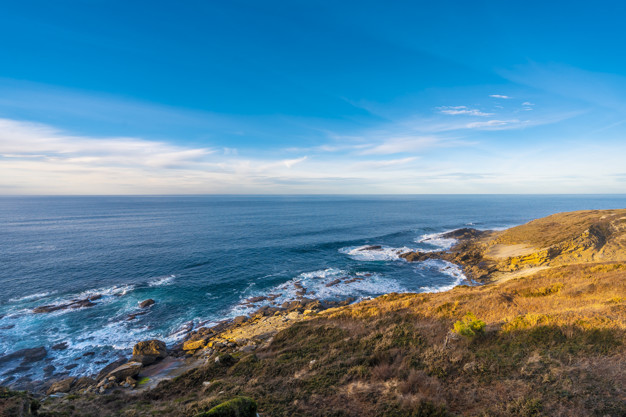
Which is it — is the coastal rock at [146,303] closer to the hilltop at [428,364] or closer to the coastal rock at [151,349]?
the coastal rock at [151,349]

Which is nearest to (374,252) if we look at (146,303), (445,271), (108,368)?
(445,271)

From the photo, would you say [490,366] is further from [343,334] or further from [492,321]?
[343,334]

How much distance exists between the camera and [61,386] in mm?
19391

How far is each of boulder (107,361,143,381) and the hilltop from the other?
8.12 ft

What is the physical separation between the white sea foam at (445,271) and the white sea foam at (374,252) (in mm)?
6437

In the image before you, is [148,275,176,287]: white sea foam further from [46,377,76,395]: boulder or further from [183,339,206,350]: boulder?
[46,377,76,395]: boulder

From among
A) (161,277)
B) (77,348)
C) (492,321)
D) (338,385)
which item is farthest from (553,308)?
(161,277)

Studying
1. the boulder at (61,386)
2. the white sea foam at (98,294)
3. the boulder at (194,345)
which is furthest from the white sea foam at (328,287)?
the white sea foam at (98,294)

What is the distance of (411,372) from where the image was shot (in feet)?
40.5

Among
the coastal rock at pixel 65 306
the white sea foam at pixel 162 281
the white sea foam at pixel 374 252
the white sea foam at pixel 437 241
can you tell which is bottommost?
the coastal rock at pixel 65 306

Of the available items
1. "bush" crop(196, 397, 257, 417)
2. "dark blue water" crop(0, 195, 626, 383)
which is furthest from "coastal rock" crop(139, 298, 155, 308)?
"bush" crop(196, 397, 257, 417)

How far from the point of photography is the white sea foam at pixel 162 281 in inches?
1569

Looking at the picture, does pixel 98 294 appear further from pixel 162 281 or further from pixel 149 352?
pixel 149 352

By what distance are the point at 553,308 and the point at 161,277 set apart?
162 feet
